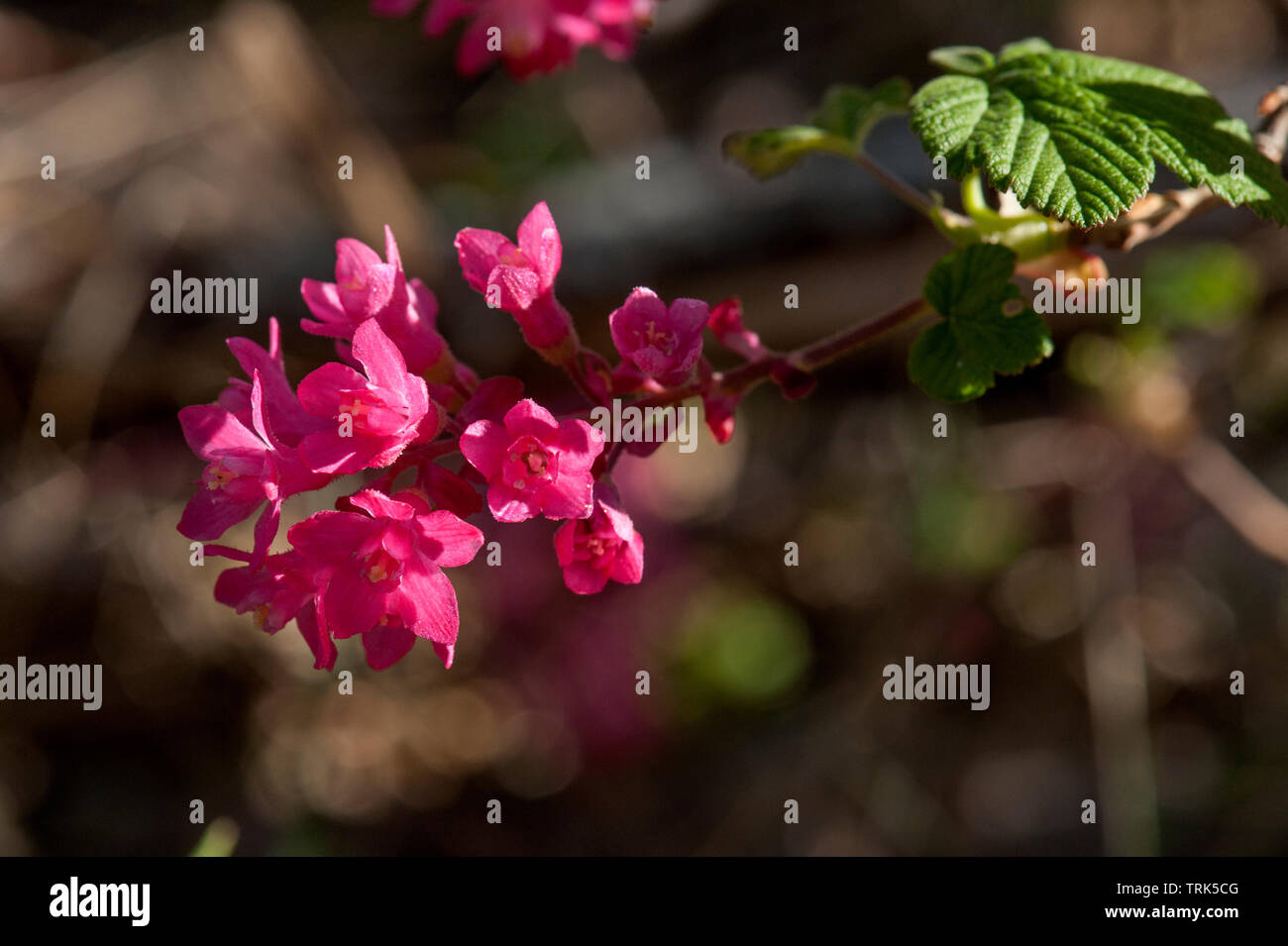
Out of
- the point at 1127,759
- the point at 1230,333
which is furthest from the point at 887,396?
the point at 1127,759

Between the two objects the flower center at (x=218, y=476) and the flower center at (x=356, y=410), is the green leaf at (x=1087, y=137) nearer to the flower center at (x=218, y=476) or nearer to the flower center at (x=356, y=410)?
the flower center at (x=356, y=410)

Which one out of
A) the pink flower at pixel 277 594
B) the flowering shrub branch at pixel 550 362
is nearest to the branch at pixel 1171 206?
the flowering shrub branch at pixel 550 362

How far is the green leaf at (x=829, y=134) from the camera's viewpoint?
1.59 metres

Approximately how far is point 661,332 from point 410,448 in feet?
1.18

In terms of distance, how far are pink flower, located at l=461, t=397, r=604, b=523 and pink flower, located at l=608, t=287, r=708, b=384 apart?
0.11 metres

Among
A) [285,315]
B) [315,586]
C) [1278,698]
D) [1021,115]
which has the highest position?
[285,315]

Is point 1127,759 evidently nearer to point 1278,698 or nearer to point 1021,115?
point 1278,698

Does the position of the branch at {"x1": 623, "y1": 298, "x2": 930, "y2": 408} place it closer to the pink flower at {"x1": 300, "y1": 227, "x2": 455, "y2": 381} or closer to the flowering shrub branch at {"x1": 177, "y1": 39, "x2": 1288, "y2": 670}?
the flowering shrub branch at {"x1": 177, "y1": 39, "x2": 1288, "y2": 670}

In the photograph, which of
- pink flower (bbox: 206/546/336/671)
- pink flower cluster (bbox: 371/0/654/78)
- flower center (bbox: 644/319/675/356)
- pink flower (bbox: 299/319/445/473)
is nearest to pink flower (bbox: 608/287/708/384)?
flower center (bbox: 644/319/675/356)

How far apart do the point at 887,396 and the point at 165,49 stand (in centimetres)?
335

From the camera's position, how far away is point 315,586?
123cm

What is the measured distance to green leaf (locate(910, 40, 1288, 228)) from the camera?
1.18 metres

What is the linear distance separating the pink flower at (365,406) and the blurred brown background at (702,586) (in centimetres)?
213

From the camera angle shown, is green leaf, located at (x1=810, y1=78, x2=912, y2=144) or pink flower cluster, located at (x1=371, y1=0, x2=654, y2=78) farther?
pink flower cluster, located at (x1=371, y1=0, x2=654, y2=78)
